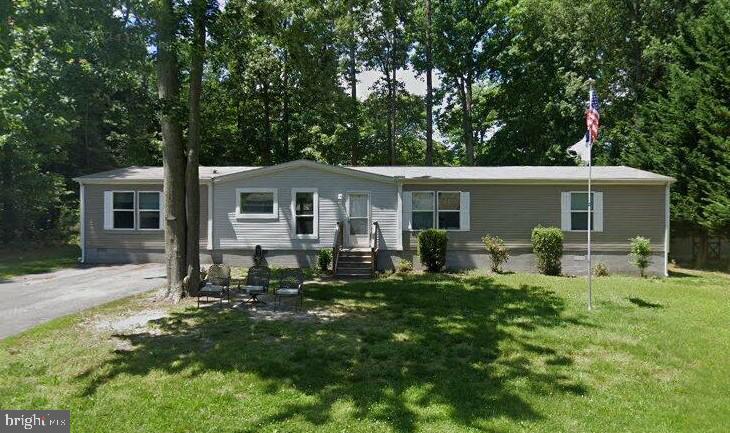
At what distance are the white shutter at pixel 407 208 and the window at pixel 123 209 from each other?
9.72 metres

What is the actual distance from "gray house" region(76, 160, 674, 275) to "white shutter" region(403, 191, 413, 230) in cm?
3

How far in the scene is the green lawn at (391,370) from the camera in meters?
5.04

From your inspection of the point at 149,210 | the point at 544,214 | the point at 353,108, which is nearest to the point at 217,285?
the point at 149,210

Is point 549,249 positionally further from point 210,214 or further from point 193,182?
point 210,214

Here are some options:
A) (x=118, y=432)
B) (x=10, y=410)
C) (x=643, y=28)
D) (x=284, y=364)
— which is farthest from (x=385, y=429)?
(x=643, y=28)

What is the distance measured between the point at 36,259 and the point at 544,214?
1929 centimetres

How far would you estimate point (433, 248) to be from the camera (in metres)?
15.1

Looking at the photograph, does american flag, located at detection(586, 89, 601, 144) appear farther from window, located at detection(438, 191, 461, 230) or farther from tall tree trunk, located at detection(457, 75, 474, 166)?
tall tree trunk, located at detection(457, 75, 474, 166)

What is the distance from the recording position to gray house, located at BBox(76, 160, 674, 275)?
1552cm

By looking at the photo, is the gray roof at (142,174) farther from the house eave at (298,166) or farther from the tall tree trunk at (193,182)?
the tall tree trunk at (193,182)

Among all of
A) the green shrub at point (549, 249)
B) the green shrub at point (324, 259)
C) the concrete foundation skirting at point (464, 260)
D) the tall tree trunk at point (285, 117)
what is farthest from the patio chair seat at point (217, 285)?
the tall tree trunk at point (285, 117)

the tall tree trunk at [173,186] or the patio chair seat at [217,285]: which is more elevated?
the tall tree trunk at [173,186]

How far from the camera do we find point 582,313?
9.62 meters

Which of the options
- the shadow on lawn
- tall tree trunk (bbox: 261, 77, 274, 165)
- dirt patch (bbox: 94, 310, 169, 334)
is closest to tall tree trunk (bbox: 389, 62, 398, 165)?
tall tree trunk (bbox: 261, 77, 274, 165)
